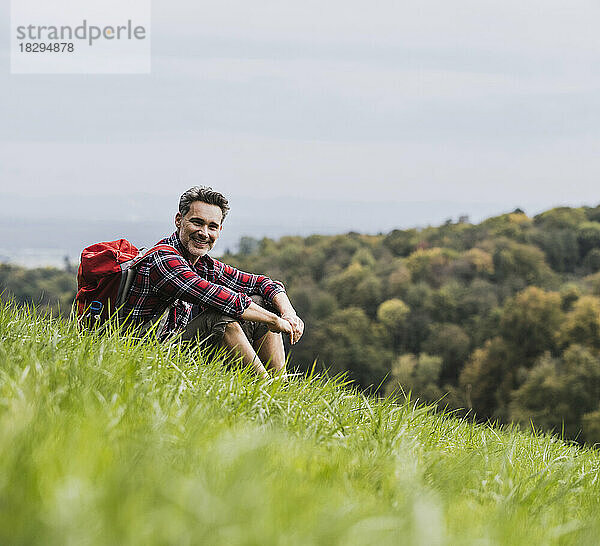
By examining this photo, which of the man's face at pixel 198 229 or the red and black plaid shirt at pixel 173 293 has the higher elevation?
the man's face at pixel 198 229

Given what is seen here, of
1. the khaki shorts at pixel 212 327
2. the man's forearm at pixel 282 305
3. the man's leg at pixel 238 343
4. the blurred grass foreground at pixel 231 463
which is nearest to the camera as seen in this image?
the blurred grass foreground at pixel 231 463

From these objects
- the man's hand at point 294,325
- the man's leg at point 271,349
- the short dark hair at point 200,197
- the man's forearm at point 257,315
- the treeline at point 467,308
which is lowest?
the treeline at point 467,308

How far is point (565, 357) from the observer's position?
5203 centimetres

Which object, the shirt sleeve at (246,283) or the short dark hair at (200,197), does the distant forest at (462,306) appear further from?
the short dark hair at (200,197)

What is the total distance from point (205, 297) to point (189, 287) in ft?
0.43

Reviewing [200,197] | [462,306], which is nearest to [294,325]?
[200,197]

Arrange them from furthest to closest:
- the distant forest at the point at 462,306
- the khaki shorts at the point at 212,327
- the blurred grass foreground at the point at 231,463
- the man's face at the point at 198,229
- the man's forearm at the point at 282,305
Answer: the distant forest at the point at 462,306
the man's forearm at the point at 282,305
the man's face at the point at 198,229
the khaki shorts at the point at 212,327
the blurred grass foreground at the point at 231,463

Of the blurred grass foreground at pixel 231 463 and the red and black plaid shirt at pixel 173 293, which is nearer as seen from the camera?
the blurred grass foreground at pixel 231 463

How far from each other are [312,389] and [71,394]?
5.46ft

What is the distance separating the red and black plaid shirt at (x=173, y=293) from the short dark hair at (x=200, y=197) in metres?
0.23

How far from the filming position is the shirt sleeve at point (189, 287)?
539 centimetres

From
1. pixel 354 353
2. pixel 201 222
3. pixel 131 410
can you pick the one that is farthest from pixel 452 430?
pixel 354 353

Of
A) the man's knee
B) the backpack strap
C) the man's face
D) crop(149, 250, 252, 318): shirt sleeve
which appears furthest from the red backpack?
the man's knee

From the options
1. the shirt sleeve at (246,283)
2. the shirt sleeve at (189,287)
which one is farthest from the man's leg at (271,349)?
the shirt sleeve at (189,287)
